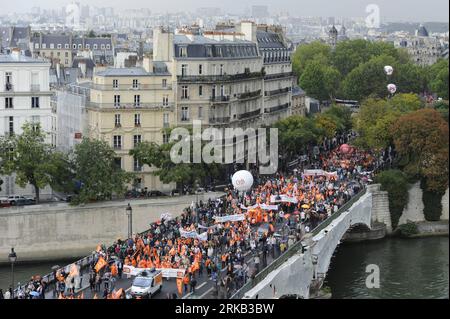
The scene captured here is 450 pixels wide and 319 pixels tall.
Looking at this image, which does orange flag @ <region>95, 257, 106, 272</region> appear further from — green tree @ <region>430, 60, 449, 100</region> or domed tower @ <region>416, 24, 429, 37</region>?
domed tower @ <region>416, 24, 429, 37</region>

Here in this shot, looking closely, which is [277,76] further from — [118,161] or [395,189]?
[395,189]

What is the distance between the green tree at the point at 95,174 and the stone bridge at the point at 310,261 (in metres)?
9.95

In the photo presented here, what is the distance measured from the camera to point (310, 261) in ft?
118

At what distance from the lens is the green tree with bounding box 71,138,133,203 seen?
151 feet

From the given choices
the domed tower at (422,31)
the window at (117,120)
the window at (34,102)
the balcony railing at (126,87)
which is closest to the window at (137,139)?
the window at (117,120)

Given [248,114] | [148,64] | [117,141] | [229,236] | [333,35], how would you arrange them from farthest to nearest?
[333,35] → [248,114] → [148,64] → [117,141] → [229,236]

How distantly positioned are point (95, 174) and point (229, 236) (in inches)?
455

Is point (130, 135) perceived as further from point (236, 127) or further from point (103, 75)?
point (236, 127)

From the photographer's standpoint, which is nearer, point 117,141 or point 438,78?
point 117,141

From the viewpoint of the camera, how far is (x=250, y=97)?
60.5m

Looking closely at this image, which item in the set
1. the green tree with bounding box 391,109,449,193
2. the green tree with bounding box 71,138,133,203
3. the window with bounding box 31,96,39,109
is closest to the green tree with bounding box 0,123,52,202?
the green tree with bounding box 71,138,133,203

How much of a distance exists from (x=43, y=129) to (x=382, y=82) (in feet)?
152

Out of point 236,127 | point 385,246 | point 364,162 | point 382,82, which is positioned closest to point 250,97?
point 236,127

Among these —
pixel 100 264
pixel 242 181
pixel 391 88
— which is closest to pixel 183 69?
pixel 242 181
